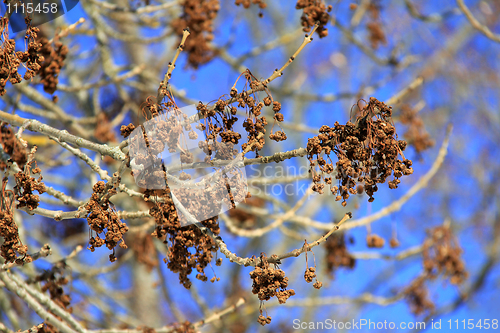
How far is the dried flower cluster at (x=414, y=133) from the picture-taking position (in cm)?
484

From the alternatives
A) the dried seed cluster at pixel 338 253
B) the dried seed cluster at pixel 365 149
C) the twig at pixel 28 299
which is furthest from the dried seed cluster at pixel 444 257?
the twig at pixel 28 299

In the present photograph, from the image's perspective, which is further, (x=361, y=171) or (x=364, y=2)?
(x=364, y=2)

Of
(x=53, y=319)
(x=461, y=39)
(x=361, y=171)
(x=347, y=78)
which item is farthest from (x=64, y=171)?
(x=461, y=39)

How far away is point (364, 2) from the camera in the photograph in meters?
6.73

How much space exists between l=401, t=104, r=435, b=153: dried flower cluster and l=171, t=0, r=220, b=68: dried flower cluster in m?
2.37

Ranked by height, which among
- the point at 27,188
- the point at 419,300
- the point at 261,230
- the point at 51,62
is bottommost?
the point at 27,188

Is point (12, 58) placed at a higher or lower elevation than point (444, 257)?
lower

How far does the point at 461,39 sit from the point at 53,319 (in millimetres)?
12761

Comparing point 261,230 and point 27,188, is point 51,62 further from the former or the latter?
point 261,230

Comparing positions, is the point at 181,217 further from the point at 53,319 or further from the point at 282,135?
the point at 53,319

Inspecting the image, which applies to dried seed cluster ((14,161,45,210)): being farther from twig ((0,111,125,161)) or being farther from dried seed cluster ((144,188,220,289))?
dried seed cluster ((144,188,220,289))

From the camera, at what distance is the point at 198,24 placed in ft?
13.7

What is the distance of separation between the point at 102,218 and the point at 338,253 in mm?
3069

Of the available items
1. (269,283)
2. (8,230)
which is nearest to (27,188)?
(8,230)
